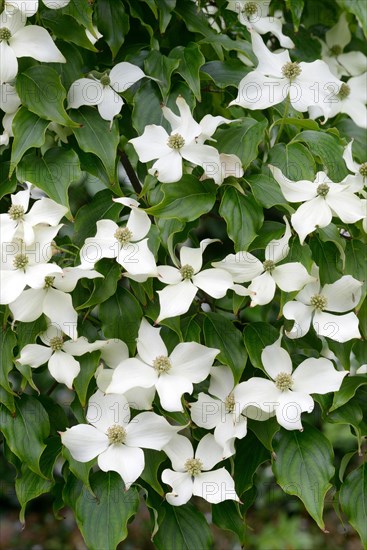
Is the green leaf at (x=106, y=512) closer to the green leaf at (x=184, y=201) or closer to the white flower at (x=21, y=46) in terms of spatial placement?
the green leaf at (x=184, y=201)

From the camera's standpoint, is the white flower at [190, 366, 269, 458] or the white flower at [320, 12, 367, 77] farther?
the white flower at [320, 12, 367, 77]

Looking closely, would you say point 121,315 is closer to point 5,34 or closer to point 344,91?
point 5,34

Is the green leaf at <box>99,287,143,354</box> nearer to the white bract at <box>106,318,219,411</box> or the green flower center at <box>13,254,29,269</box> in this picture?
the white bract at <box>106,318,219,411</box>

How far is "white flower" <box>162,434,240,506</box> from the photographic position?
48.6 inches

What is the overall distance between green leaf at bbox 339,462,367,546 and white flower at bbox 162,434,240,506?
0.21 m

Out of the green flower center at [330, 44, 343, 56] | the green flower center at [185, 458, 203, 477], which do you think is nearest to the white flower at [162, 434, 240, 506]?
the green flower center at [185, 458, 203, 477]

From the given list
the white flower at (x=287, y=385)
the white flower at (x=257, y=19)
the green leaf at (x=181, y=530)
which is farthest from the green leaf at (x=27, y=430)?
the white flower at (x=257, y=19)

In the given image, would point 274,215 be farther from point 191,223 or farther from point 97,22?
point 97,22

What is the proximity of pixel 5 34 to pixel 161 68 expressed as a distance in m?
0.27

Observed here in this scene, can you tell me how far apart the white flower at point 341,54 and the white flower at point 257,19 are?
0.22 m

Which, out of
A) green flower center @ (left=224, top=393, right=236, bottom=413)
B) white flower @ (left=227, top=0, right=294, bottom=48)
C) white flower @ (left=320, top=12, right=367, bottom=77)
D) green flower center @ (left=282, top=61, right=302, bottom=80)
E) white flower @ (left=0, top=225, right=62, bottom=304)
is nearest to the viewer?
white flower @ (left=0, top=225, right=62, bottom=304)

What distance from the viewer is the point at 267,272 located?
3.97 feet

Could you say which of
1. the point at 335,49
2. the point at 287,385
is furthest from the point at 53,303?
the point at 335,49

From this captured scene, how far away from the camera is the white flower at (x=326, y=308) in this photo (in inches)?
48.4
